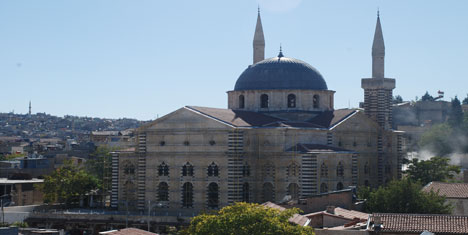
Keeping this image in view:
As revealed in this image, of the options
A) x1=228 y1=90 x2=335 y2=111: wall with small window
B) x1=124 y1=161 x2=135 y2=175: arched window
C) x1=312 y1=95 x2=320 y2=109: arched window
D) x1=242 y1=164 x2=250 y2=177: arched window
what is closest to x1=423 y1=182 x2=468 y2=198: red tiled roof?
x1=242 y1=164 x2=250 y2=177: arched window

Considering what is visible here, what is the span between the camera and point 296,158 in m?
66.6

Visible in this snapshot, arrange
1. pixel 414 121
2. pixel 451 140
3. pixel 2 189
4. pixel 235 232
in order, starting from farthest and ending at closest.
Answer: pixel 414 121 < pixel 451 140 < pixel 2 189 < pixel 235 232

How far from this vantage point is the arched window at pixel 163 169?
229 feet

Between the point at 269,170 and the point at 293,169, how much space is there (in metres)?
2.34

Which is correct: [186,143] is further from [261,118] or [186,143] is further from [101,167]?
[101,167]

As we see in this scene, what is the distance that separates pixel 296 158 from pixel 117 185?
16.2 metres

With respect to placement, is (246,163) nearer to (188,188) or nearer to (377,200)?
(188,188)

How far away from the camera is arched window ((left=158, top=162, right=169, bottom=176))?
69.8 metres

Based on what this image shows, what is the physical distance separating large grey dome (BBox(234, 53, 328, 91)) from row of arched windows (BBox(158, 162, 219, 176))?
1055 centimetres

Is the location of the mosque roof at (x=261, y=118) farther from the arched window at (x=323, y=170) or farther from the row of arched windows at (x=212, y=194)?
the row of arched windows at (x=212, y=194)

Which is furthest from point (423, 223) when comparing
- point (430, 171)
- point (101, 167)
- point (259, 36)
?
point (101, 167)

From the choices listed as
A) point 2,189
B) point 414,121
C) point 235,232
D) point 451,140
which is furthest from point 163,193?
point 414,121

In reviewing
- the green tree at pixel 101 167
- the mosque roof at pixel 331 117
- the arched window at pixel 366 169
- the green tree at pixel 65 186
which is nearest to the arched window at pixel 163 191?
the green tree at pixel 65 186

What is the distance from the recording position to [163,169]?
229 ft
